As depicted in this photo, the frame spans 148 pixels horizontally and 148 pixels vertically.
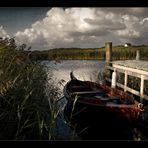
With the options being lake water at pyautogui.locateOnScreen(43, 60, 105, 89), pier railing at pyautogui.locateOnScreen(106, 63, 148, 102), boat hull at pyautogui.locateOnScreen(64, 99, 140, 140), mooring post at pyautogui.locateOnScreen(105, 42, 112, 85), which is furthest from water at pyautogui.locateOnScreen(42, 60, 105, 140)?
boat hull at pyautogui.locateOnScreen(64, 99, 140, 140)

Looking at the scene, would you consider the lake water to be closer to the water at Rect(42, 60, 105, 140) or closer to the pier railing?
the water at Rect(42, 60, 105, 140)

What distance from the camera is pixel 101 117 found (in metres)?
7.01

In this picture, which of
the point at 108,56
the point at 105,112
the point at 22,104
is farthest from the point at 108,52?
the point at 22,104

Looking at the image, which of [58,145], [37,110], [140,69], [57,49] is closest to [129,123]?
[140,69]

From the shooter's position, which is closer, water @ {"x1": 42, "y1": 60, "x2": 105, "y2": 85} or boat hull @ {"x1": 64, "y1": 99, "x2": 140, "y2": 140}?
water @ {"x1": 42, "y1": 60, "x2": 105, "y2": 85}

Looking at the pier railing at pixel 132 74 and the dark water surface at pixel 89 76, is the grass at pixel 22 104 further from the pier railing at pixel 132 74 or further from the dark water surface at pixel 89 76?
the pier railing at pixel 132 74

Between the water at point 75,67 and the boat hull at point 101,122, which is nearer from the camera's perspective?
the water at point 75,67

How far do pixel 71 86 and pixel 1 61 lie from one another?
3478mm

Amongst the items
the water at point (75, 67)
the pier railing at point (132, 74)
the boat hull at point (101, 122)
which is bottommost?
the boat hull at point (101, 122)

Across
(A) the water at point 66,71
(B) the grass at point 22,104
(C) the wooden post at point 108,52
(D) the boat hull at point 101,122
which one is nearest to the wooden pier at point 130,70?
(C) the wooden post at point 108,52

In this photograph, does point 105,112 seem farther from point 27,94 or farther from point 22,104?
point 22,104

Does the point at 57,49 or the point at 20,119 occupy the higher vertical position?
the point at 57,49

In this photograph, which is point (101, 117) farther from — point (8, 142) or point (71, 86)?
point (8, 142)

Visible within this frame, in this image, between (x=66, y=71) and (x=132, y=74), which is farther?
(x=132, y=74)
